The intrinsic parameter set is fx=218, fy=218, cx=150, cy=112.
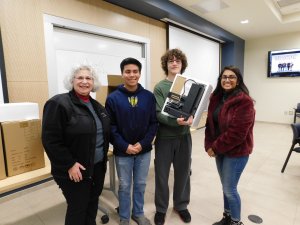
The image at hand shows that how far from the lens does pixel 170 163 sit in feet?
6.23

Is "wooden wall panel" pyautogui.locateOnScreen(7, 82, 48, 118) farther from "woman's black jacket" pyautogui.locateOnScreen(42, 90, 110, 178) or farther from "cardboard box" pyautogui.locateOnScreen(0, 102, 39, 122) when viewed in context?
"woman's black jacket" pyautogui.locateOnScreen(42, 90, 110, 178)

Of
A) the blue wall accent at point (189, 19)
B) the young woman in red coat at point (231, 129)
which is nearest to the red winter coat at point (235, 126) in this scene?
the young woman in red coat at point (231, 129)

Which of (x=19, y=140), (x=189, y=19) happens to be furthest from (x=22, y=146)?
(x=189, y=19)

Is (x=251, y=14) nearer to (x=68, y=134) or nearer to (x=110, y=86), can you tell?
(x=110, y=86)

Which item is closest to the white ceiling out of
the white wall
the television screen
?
the white wall

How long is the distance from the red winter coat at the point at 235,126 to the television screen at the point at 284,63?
19.5 ft

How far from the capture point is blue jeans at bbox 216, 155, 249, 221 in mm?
1605

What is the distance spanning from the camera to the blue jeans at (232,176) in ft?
5.27

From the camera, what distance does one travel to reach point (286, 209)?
7.16 feet

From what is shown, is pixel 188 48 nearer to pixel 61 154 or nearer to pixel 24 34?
pixel 24 34

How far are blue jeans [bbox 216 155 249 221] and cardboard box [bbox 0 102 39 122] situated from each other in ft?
4.74

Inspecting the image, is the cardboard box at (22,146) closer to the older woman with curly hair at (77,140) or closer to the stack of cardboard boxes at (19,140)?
the stack of cardboard boxes at (19,140)

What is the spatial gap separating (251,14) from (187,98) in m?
3.83

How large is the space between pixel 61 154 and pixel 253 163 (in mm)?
3108
